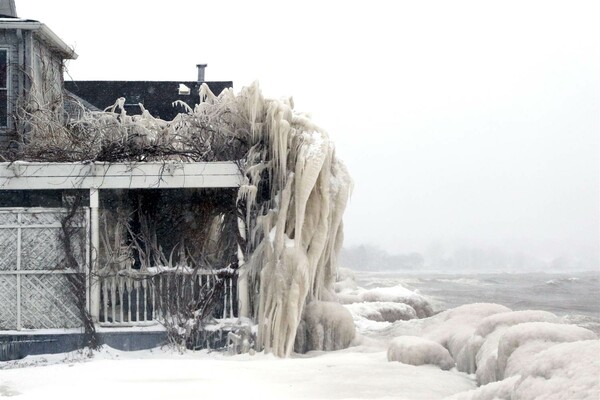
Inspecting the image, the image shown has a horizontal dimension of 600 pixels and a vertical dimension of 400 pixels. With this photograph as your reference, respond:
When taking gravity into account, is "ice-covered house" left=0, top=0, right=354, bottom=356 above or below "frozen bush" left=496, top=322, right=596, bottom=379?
above

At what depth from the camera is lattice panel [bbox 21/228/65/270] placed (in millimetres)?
10539

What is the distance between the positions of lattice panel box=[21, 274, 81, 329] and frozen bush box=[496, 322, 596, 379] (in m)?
6.01

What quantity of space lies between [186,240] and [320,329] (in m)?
2.28

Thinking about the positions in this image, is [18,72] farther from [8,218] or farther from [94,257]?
[94,257]

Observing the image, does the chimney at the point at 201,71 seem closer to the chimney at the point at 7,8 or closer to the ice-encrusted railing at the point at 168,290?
the chimney at the point at 7,8

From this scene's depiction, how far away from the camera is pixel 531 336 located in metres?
6.88

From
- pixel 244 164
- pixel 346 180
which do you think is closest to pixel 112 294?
pixel 244 164

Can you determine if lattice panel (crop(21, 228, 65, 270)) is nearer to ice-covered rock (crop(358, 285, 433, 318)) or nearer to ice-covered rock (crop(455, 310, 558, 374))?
ice-covered rock (crop(455, 310, 558, 374))

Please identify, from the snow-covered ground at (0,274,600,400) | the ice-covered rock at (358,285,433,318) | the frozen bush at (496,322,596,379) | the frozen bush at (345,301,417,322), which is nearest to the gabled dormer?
the snow-covered ground at (0,274,600,400)

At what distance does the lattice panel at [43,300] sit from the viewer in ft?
34.5

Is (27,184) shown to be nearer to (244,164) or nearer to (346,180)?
(244,164)

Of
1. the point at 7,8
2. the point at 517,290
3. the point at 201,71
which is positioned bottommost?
the point at 517,290

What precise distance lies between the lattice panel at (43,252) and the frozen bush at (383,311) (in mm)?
9318

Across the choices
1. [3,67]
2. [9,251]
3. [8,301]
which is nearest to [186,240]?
[9,251]
